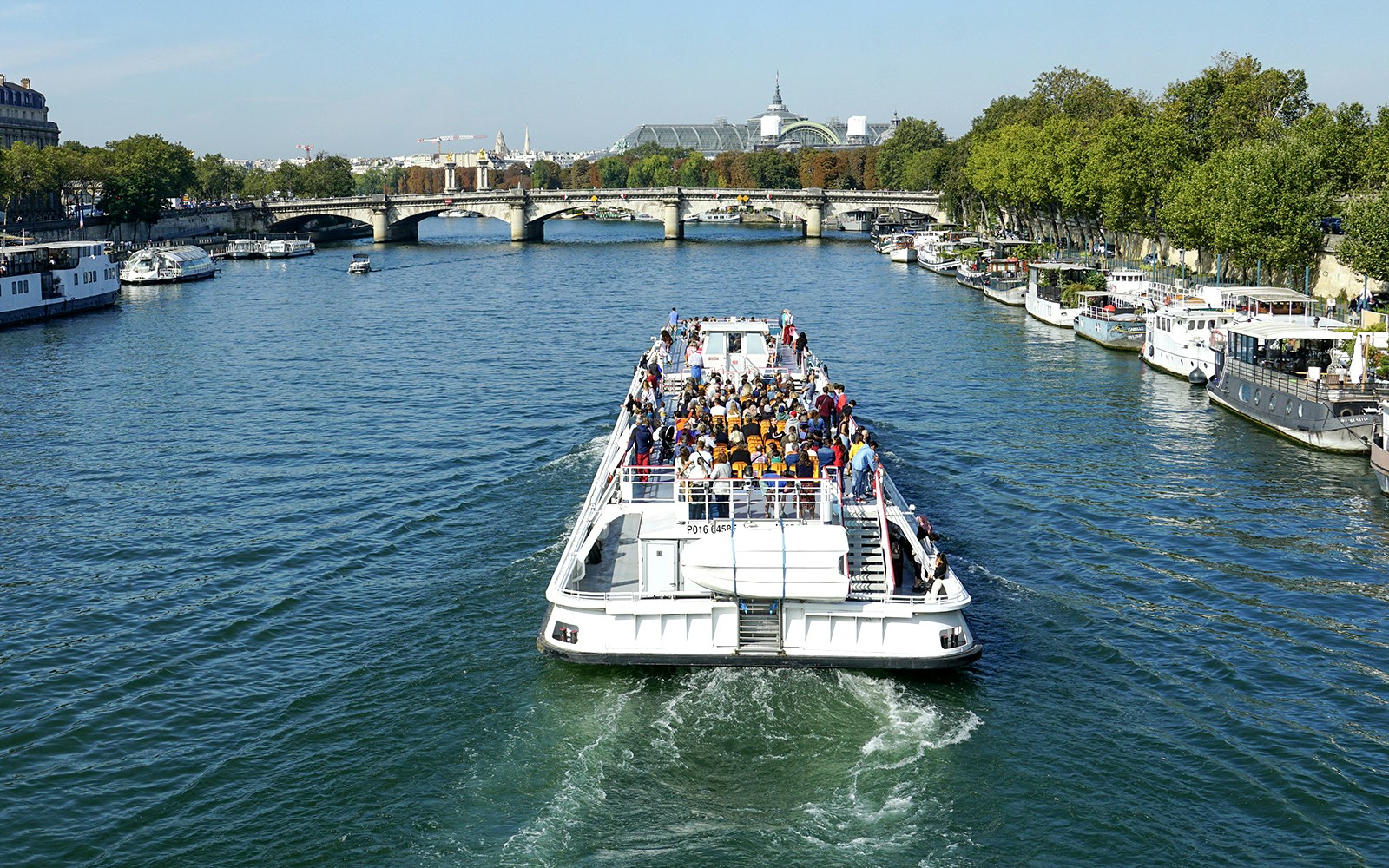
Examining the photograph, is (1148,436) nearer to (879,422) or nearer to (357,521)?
(879,422)

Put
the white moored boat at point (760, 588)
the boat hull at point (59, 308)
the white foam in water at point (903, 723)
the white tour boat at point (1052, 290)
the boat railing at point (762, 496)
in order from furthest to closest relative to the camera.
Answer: the boat hull at point (59, 308) < the white tour boat at point (1052, 290) < the boat railing at point (762, 496) < the white moored boat at point (760, 588) < the white foam in water at point (903, 723)

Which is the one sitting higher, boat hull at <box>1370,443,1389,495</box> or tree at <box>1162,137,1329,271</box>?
tree at <box>1162,137,1329,271</box>

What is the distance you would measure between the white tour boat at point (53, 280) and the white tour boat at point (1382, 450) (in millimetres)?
77895

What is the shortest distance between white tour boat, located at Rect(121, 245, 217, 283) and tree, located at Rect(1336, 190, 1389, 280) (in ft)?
316

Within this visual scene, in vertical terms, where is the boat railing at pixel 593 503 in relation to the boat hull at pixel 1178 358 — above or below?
below

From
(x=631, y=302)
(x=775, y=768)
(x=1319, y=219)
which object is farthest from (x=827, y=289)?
(x=775, y=768)

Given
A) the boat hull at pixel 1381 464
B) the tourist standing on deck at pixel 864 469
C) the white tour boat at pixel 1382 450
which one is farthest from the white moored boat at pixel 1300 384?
the tourist standing on deck at pixel 864 469

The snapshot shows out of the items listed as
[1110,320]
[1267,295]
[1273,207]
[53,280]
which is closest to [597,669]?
[1267,295]

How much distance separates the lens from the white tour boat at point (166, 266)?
379 feet

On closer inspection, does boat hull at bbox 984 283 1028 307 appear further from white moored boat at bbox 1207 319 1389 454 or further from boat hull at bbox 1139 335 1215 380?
white moored boat at bbox 1207 319 1389 454

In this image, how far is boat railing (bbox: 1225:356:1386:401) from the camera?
43312mm

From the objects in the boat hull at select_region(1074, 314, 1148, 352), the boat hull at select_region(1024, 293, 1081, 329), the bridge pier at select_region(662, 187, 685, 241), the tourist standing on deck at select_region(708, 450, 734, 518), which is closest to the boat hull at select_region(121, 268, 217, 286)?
the bridge pier at select_region(662, 187, 685, 241)

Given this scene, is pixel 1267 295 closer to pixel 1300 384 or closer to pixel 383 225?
pixel 1300 384

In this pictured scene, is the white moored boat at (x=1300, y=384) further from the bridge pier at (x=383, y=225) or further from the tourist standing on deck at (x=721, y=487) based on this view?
the bridge pier at (x=383, y=225)
